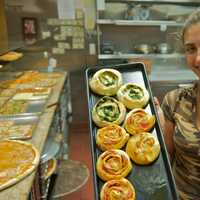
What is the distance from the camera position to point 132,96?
1096 mm

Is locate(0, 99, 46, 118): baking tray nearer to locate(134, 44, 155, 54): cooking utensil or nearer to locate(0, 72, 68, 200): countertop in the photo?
locate(0, 72, 68, 200): countertop

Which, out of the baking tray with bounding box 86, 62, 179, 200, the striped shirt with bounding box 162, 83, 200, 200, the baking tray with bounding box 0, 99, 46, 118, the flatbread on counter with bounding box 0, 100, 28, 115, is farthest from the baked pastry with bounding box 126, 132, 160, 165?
the flatbread on counter with bounding box 0, 100, 28, 115

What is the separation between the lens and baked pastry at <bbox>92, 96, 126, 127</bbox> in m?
1.04

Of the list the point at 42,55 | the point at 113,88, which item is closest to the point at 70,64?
the point at 42,55

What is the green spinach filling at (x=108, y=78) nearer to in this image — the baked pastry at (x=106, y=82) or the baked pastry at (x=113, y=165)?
the baked pastry at (x=106, y=82)

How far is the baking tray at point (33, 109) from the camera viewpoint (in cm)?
184

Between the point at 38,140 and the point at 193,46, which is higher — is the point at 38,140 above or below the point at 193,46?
below

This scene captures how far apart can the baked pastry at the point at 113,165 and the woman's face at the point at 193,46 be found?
1.39 ft

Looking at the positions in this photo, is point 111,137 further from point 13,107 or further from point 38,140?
point 13,107

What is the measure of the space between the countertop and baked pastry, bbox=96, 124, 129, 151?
15.0 inches

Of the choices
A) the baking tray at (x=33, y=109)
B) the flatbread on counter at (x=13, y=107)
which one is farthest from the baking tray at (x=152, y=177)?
the flatbread on counter at (x=13, y=107)

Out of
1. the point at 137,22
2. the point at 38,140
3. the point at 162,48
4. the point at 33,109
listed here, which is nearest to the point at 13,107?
the point at 33,109

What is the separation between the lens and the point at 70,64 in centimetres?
363

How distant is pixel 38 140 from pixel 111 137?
0.68 m
